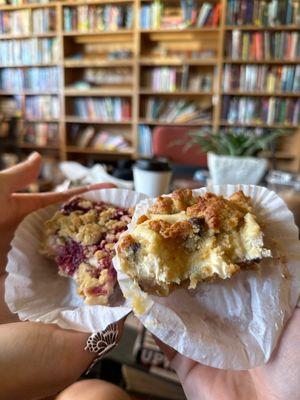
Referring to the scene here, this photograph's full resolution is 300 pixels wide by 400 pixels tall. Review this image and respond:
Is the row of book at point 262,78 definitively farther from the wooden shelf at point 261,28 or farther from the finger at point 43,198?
the finger at point 43,198

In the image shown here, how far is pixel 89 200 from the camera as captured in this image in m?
0.77

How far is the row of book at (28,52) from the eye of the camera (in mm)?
3188

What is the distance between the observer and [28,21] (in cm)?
314

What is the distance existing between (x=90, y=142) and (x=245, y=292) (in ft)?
9.99

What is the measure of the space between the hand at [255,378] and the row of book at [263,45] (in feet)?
8.83

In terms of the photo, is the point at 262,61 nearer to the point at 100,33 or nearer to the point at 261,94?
the point at 261,94

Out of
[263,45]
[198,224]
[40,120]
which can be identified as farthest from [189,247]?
[40,120]

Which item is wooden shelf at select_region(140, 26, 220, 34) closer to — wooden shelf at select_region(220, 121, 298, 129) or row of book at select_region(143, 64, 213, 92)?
row of book at select_region(143, 64, 213, 92)

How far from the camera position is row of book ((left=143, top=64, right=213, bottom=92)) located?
2.98m

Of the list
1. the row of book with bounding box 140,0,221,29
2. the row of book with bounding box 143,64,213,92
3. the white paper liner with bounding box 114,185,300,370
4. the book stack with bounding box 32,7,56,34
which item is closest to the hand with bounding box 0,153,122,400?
the white paper liner with bounding box 114,185,300,370

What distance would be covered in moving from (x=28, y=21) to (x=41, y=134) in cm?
106

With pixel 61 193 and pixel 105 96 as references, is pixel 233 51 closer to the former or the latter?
pixel 105 96

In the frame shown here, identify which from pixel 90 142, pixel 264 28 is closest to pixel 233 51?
pixel 264 28

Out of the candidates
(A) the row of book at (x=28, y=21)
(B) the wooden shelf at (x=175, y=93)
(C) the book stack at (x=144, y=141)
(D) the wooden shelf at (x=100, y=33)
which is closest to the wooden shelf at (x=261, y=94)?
(B) the wooden shelf at (x=175, y=93)
